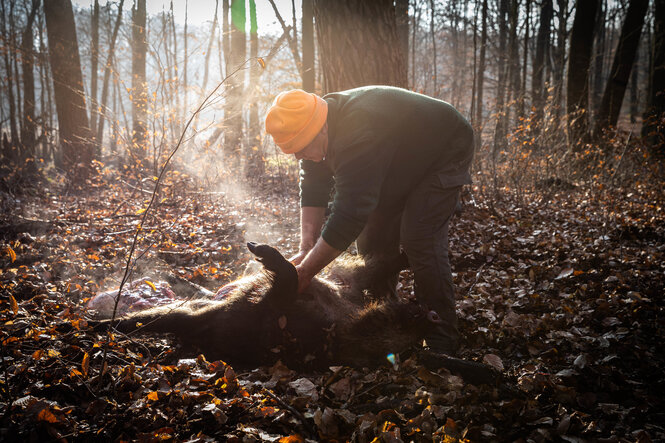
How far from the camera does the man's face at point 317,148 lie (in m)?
2.46

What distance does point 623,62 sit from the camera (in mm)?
9320

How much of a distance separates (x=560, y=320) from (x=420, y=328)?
1.16m

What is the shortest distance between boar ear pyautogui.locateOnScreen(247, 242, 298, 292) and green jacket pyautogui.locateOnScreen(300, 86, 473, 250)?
283 mm

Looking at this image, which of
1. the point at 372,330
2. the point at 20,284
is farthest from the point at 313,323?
the point at 20,284

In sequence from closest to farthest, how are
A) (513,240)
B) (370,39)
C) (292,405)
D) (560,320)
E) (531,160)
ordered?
(292,405), (560,320), (370,39), (513,240), (531,160)

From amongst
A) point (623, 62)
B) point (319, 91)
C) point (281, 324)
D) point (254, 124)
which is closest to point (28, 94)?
point (254, 124)

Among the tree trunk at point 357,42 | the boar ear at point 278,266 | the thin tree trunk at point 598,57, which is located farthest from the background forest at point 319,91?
the thin tree trunk at point 598,57

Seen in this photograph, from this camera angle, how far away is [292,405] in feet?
6.60

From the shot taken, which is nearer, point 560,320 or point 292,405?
point 292,405

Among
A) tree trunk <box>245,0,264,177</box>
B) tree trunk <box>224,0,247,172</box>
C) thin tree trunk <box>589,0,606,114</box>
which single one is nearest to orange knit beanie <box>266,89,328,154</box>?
tree trunk <box>245,0,264,177</box>

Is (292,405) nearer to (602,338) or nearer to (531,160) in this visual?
(602,338)

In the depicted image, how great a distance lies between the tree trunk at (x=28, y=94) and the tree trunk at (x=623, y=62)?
13398 mm

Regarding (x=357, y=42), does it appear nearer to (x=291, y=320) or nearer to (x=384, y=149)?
(x=384, y=149)

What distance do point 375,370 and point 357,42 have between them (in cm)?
320
